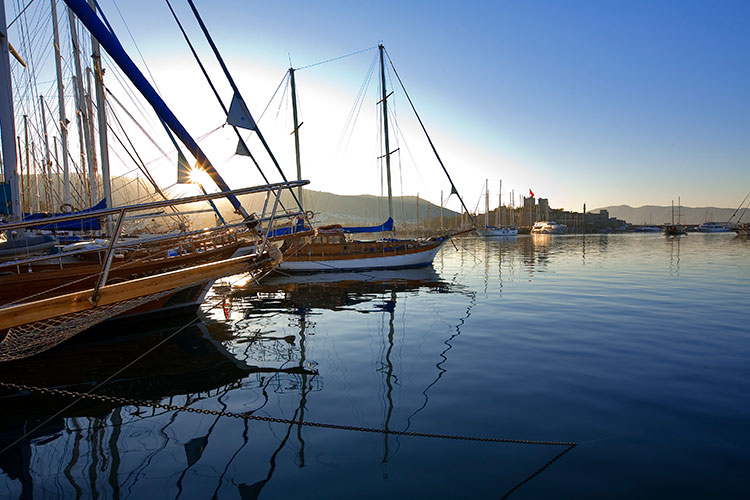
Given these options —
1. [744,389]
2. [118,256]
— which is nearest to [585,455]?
[744,389]

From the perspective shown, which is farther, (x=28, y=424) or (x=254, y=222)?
(x=254, y=222)

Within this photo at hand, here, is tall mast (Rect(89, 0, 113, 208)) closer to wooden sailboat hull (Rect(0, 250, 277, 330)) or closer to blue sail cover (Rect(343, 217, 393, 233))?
wooden sailboat hull (Rect(0, 250, 277, 330))

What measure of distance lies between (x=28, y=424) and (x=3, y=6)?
1286cm

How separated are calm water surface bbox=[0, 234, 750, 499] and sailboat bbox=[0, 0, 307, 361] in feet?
4.15

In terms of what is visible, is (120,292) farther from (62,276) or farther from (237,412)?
(62,276)

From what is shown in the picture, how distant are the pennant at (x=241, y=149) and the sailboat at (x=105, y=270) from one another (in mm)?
2514

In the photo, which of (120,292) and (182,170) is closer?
(120,292)

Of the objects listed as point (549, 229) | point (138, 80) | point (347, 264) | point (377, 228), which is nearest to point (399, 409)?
point (138, 80)

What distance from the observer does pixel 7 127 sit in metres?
12.3

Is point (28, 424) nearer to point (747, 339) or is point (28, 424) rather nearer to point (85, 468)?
point (85, 468)

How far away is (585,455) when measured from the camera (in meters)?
4.91

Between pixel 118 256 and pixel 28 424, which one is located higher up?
pixel 118 256

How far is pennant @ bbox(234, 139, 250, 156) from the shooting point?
1253 centimetres

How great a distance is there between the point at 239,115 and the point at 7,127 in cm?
694
